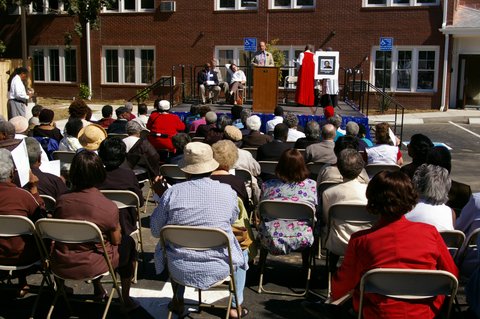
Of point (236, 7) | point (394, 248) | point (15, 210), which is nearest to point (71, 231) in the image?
point (15, 210)

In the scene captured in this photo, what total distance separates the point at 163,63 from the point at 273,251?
22.7m

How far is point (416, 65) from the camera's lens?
24.9 meters

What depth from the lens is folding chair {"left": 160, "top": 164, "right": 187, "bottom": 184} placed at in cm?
743

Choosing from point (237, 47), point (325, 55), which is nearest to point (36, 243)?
point (325, 55)

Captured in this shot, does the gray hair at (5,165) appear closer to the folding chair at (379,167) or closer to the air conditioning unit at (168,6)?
the folding chair at (379,167)

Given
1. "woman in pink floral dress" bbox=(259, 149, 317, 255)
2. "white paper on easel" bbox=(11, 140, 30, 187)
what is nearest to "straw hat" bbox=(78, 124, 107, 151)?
"white paper on easel" bbox=(11, 140, 30, 187)

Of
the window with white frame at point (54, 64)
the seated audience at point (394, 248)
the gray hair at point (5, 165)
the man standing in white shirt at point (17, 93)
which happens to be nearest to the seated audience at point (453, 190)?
the seated audience at point (394, 248)

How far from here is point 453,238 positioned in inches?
179

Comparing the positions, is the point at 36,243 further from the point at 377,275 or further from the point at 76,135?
the point at 76,135

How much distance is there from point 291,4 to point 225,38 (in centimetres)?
313

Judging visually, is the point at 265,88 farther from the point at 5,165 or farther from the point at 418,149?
the point at 5,165

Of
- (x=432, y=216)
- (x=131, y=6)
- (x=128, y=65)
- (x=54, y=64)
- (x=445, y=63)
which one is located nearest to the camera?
(x=432, y=216)

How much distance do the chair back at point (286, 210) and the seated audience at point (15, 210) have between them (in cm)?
191

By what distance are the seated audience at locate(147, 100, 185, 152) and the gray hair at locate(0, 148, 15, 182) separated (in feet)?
15.8
